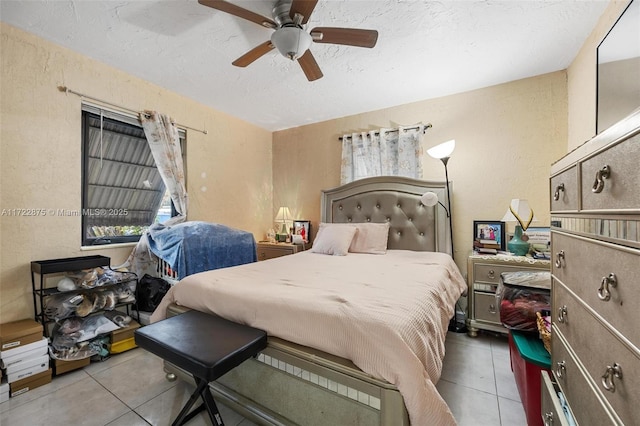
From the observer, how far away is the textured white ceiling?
171 cm

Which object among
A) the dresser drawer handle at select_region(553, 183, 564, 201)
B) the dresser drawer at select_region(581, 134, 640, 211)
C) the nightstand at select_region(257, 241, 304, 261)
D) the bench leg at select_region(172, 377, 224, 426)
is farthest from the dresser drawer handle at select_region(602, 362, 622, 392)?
the nightstand at select_region(257, 241, 304, 261)

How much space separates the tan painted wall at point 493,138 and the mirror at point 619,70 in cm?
80

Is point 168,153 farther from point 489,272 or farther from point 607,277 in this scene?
point 489,272

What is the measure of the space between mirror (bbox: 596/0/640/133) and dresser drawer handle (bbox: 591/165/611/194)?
858 millimetres

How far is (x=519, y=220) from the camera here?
7.79 feet

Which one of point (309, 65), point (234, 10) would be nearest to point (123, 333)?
point (234, 10)

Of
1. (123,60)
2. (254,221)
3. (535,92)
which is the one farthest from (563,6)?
(254,221)

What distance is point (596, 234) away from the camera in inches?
30.1

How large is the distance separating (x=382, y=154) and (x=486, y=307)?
1.90 metres

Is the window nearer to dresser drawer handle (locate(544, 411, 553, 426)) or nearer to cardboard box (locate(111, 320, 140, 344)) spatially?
cardboard box (locate(111, 320, 140, 344))

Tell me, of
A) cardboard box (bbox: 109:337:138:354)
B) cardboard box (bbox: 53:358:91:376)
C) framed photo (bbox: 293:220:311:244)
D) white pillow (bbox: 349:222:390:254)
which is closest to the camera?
cardboard box (bbox: 53:358:91:376)

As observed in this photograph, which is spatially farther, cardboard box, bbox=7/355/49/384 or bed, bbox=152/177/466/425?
cardboard box, bbox=7/355/49/384

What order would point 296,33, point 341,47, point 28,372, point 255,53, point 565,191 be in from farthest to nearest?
point 341,47, point 255,53, point 28,372, point 296,33, point 565,191

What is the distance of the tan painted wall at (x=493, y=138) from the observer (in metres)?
2.46
